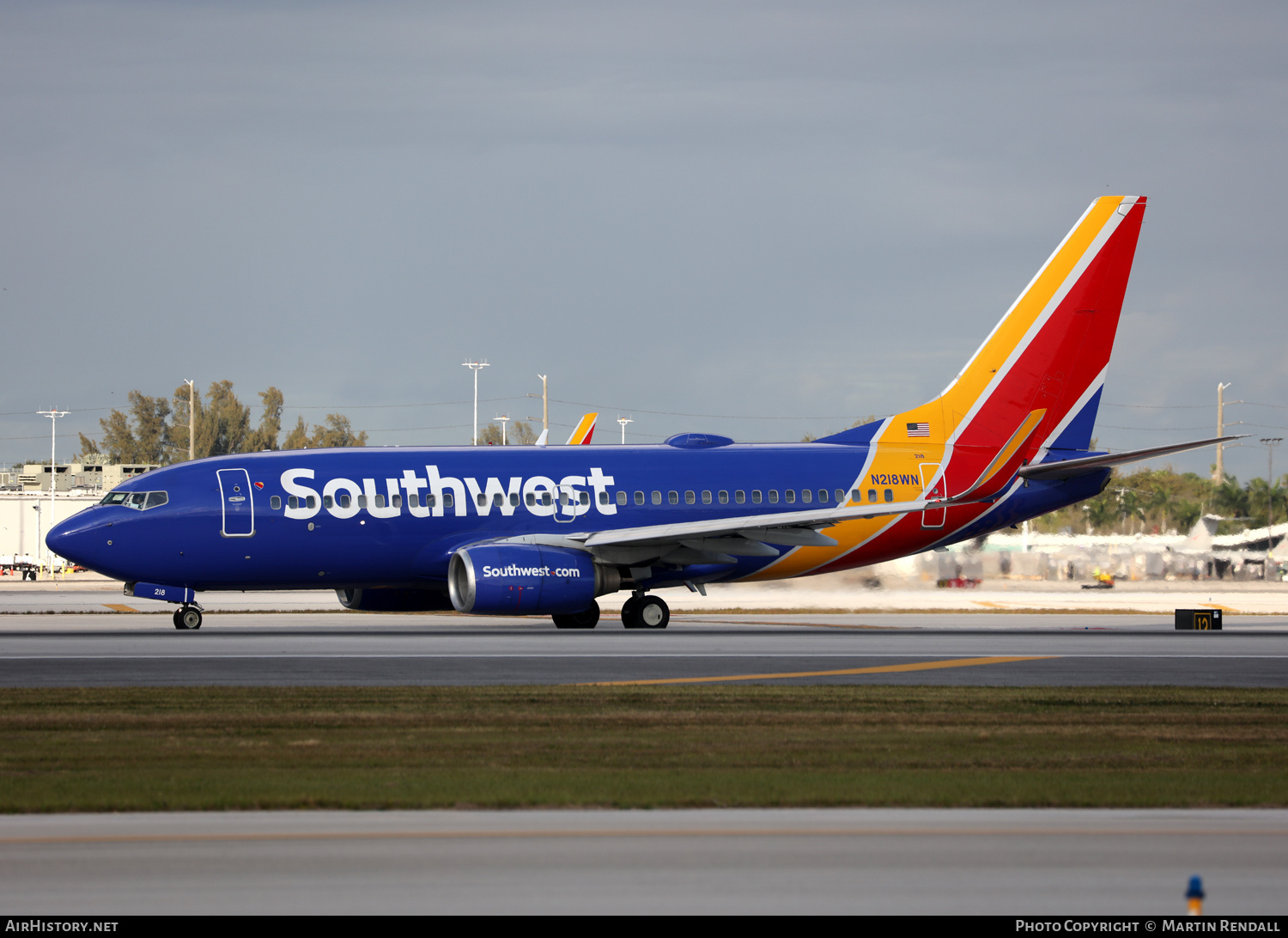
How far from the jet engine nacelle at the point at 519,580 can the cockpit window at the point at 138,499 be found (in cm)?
709

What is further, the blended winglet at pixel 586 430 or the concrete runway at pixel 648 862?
the blended winglet at pixel 586 430

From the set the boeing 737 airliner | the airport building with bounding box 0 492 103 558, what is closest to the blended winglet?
the boeing 737 airliner

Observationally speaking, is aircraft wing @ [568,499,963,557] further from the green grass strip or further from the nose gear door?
the green grass strip

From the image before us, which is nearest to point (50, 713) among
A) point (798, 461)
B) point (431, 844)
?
point (431, 844)

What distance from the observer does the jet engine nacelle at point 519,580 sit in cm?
3241

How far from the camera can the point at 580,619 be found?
118 ft

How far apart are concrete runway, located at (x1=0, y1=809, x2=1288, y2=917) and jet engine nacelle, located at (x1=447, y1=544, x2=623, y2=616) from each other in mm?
21624

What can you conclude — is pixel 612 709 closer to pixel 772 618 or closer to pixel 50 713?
pixel 50 713

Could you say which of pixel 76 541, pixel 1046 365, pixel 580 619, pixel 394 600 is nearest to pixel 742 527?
pixel 580 619

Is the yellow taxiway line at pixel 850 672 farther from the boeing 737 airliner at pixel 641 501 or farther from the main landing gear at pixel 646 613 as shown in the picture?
the main landing gear at pixel 646 613

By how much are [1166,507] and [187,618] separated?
286 feet

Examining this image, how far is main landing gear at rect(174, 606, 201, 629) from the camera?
3356 cm

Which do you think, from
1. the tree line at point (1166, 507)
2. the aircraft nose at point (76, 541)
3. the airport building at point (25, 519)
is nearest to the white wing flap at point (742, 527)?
the aircraft nose at point (76, 541)

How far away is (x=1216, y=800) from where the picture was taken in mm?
11281
